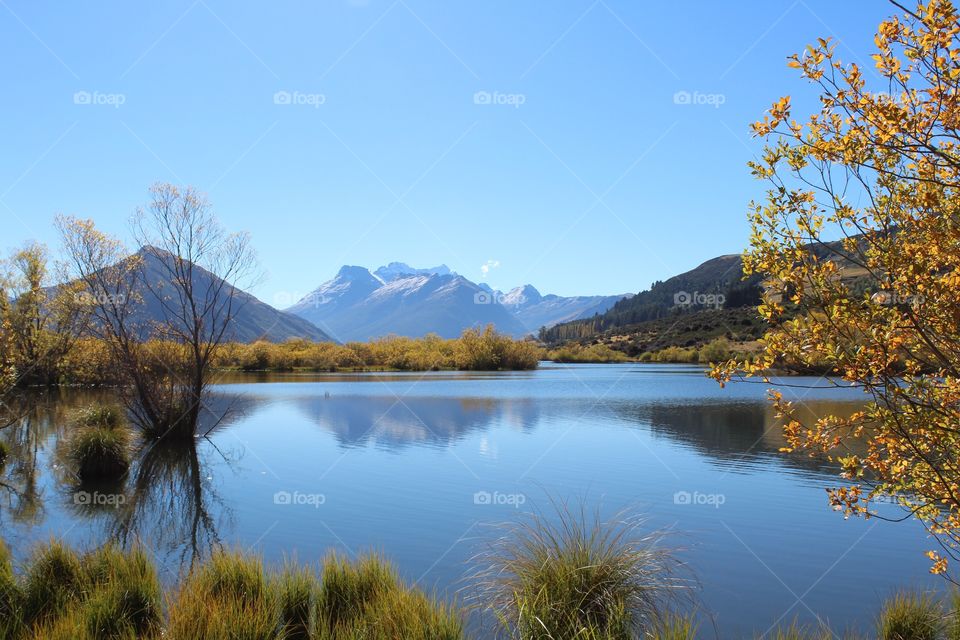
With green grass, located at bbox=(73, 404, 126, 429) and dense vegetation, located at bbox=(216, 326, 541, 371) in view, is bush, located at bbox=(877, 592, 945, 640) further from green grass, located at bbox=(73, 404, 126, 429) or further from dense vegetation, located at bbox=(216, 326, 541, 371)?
dense vegetation, located at bbox=(216, 326, 541, 371)

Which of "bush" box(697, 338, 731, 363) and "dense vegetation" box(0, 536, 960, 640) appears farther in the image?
"bush" box(697, 338, 731, 363)

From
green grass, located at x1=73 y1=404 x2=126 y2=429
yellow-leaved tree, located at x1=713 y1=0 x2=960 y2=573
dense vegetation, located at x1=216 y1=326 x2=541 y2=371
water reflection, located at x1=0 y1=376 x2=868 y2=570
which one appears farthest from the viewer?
dense vegetation, located at x1=216 y1=326 x2=541 y2=371

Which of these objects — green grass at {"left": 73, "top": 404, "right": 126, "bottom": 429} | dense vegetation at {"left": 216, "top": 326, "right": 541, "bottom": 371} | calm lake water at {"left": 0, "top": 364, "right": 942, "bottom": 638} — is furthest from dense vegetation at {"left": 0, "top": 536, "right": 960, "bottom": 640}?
dense vegetation at {"left": 216, "top": 326, "right": 541, "bottom": 371}

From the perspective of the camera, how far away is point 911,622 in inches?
277

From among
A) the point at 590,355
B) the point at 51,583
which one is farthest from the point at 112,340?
the point at 590,355

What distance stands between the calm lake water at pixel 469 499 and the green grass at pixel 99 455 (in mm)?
510

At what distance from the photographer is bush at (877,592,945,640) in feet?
22.8

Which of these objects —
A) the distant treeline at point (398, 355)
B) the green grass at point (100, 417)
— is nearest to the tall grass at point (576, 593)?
the green grass at point (100, 417)

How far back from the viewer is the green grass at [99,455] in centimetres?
1611

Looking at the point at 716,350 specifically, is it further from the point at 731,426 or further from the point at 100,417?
the point at 100,417

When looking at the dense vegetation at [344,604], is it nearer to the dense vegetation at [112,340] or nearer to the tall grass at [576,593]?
the tall grass at [576,593]

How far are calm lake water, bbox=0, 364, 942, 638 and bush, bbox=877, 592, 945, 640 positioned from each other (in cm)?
79

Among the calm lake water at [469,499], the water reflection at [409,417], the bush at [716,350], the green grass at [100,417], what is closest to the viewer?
the calm lake water at [469,499]

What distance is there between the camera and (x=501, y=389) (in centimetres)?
4956
